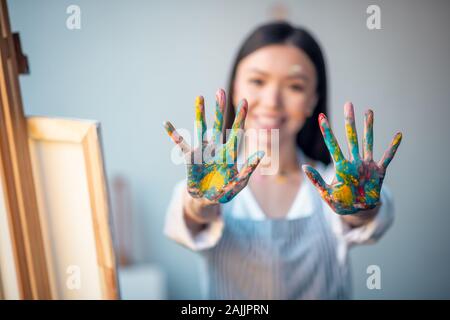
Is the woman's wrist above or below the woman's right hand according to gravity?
below

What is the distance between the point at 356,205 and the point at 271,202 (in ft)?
A: 1.38

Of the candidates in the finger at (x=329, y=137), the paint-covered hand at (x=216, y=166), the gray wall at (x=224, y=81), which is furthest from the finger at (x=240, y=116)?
the gray wall at (x=224, y=81)

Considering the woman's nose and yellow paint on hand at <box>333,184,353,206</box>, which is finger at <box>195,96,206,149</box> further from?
the woman's nose

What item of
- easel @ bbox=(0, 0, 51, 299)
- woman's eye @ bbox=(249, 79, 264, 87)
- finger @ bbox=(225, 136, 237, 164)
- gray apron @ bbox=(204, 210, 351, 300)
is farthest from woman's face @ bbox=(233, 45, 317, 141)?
easel @ bbox=(0, 0, 51, 299)

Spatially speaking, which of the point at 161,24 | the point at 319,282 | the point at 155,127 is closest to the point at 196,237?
the point at 319,282

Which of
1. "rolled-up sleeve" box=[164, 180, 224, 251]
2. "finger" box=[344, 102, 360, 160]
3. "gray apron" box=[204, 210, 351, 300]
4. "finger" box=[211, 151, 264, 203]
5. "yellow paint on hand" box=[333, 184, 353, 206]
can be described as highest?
"finger" box=[344, 102, 360, 160]

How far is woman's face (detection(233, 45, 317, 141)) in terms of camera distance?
91 centimetres

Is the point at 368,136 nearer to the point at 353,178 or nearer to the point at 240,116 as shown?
the point at 353,178

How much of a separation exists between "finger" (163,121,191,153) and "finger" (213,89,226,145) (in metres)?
0.04

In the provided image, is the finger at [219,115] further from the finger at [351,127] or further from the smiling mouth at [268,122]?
the smiling mouth at [268,122]

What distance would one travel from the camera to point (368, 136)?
586mm

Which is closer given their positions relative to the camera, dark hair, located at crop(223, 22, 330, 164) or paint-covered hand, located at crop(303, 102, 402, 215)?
paint-covered hand, located at crop(303, 102, 402, 215)

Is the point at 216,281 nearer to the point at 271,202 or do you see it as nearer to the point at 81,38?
the point at 271,202
